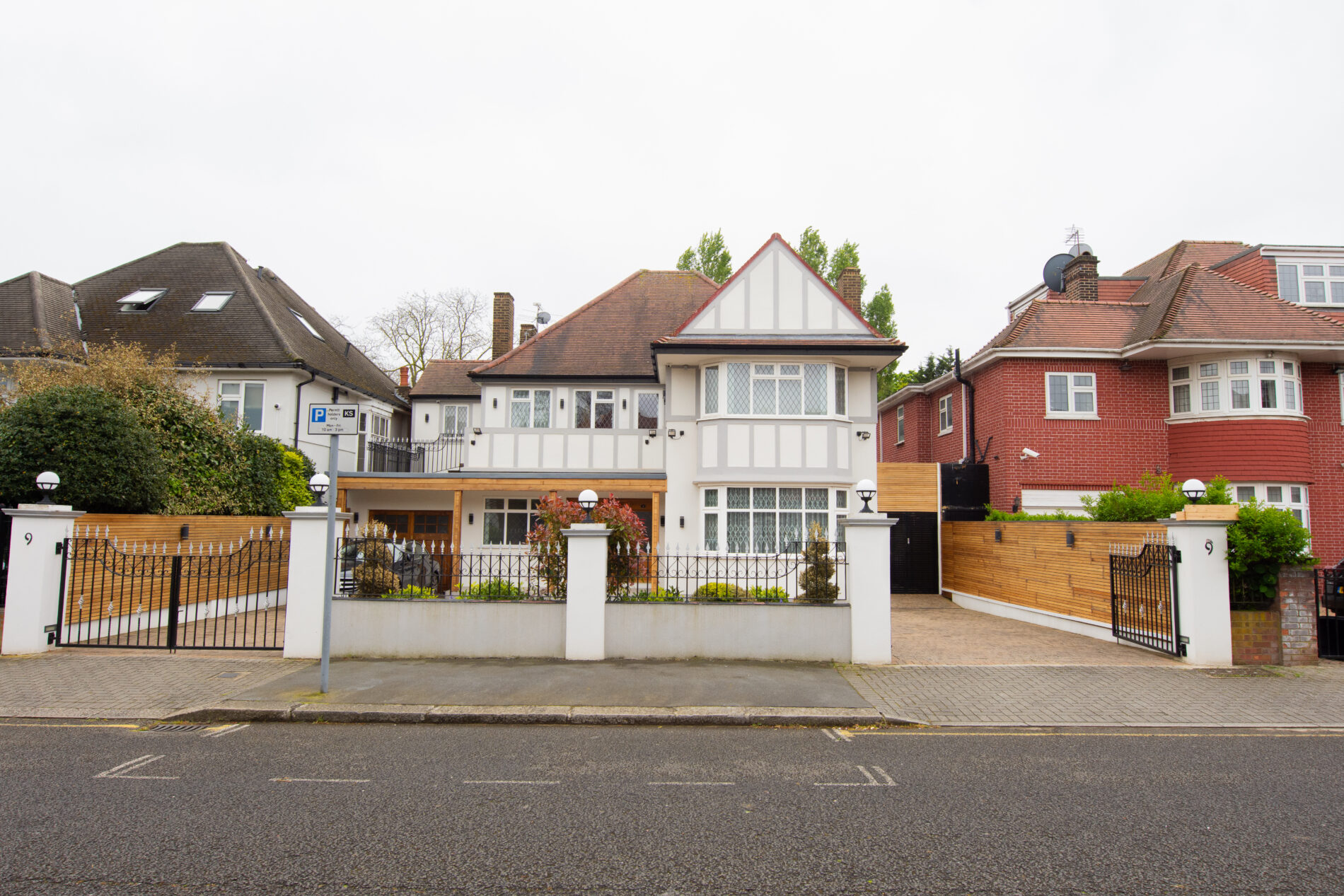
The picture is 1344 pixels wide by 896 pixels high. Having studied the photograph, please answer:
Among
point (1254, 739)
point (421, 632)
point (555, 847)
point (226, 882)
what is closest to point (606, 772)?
point (555, 847)

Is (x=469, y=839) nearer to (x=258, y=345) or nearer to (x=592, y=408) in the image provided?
(x=592, y=408)

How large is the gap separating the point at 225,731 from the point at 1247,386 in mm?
22018

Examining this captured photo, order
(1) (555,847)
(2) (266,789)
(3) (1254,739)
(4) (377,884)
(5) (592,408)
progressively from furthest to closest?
1. (5) (592,408)
2. (3) (1254,739)
3. (2) (266,789)
4. (1) (555,847)
5. (4) (377,884)

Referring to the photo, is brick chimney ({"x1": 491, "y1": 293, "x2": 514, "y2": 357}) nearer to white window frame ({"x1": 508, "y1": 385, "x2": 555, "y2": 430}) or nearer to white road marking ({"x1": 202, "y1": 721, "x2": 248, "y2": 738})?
white window frame ({"x1": 508, "y1": 385, "x2": 555, "y2": 430})

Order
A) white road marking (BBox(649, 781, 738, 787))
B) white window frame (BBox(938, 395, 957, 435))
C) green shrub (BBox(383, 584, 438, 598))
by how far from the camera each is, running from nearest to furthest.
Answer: white road marking (BBox(649, 781, 738, 787))
green shrub (BBox(383, 584, 438, 598))
white window frame (BBox(938, 395, 957, 435))

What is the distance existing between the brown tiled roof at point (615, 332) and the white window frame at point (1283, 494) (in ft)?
48.5

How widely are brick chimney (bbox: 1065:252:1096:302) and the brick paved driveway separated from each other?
22666 millimetres

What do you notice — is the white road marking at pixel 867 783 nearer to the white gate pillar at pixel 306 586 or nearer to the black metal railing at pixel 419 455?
the white gate pillar at pixel 306 586

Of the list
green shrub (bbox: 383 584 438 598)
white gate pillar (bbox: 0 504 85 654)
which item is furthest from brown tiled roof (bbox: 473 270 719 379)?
white gate pillar (bbox: 0 504 85 654)

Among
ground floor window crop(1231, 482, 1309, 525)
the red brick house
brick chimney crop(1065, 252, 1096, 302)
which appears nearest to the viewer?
ground floor window crop(1231, 482, 1309, 525)

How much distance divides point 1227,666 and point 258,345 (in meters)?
23.3

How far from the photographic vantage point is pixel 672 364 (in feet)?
58.9

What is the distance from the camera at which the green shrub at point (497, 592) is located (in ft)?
33.6

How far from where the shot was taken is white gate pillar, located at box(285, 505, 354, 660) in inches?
383
